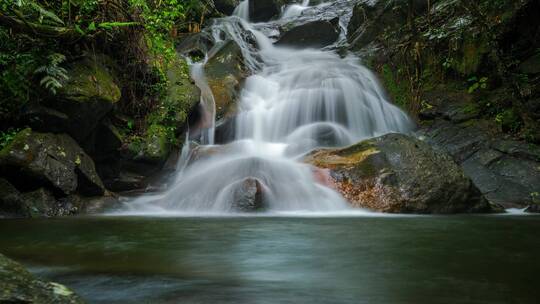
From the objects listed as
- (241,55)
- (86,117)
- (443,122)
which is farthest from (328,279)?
(241,55)

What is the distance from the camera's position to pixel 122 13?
7211 mm

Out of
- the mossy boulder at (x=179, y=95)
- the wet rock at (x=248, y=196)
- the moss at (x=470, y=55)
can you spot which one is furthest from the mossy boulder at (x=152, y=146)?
the moss at (x=470, y=55)

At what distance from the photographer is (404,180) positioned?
6602 millimetres

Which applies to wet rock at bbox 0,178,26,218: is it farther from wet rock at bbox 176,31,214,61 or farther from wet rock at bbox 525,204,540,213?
wet rock at bbox 176,31,214,61

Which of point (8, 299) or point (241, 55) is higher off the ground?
point (241, 55)

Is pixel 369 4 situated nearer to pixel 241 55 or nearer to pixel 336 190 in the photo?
pixel 241 55

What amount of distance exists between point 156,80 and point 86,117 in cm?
221

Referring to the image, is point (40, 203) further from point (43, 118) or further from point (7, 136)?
point (43, 118)

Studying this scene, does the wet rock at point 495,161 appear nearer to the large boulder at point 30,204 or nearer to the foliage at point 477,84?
the foliage at point 477,84

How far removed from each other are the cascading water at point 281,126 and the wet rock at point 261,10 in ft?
10.6

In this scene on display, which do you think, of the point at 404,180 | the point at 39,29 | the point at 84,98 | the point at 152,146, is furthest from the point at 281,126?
the point at 39,29

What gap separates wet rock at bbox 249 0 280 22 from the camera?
61.2 ft

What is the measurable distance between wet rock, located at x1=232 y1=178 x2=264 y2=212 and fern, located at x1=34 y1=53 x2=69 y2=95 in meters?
2.85

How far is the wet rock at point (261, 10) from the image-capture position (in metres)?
18.6
